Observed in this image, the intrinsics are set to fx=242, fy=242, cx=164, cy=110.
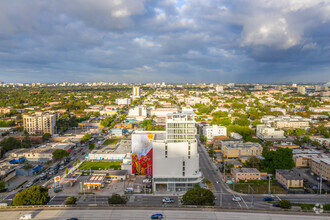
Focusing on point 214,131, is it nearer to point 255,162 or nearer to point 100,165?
point 255,162

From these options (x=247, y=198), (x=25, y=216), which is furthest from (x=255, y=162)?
(x=25, y=216)

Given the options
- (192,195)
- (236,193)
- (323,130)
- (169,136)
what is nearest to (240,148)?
(236,193)

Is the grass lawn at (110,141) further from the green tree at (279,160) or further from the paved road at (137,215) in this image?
the paved road at (137,215)

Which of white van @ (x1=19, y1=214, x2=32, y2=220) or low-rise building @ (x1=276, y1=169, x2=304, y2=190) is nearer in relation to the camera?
white van @ (x1=19, y1=214, x2=32, y2=220)

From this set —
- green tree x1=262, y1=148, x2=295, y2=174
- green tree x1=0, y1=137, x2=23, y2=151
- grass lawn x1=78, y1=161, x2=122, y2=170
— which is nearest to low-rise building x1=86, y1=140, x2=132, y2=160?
grass lawn x1=78, y1=161, x2=122, y2=170

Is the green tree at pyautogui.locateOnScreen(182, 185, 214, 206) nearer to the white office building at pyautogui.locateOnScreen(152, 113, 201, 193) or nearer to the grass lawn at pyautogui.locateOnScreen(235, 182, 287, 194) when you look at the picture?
the white office building at pyautogui.locateOnScreen(152, 113, 201, 193)

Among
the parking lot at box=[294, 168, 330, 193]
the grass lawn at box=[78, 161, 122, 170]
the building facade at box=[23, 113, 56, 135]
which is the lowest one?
the parking lot at box=[294, 168, 330, 193]

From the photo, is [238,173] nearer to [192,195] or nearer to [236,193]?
[236,193]
